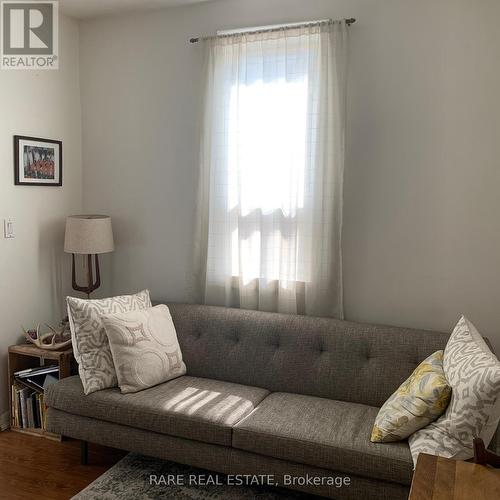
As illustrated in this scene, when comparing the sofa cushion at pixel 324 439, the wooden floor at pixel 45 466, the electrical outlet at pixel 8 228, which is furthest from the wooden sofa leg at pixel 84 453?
the electrical outlet at pixel 8 228

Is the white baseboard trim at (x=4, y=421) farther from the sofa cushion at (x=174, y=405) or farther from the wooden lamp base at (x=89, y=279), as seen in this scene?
the wooden lamp base at (x=89, y=279)

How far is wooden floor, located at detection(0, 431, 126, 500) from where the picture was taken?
253 cm

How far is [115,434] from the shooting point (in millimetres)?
2609

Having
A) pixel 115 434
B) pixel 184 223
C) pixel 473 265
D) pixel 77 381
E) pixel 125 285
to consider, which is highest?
pixel 184 223

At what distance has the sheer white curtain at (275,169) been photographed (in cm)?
290

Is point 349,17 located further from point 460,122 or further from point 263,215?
point 263,215

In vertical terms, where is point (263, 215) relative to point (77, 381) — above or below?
above

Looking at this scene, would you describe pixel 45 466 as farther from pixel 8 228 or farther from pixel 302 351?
pixel 302 351

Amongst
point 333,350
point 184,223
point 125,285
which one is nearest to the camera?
point 333,350

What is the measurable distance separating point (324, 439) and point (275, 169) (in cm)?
151

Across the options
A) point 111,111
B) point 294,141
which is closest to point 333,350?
point 294,141

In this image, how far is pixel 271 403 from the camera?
2631 millimetres

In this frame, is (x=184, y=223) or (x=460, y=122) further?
(x=184, y=223)

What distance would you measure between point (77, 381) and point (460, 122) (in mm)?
2444
